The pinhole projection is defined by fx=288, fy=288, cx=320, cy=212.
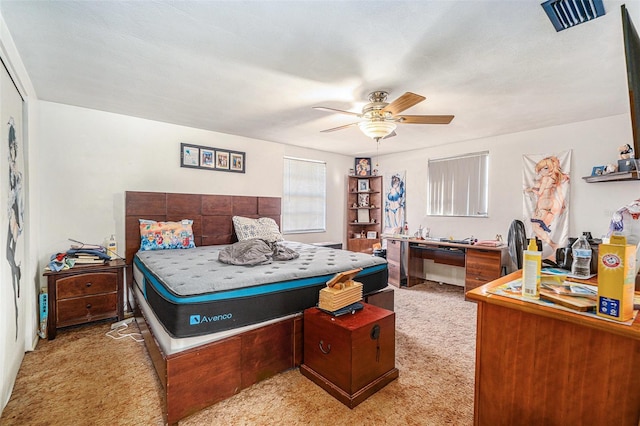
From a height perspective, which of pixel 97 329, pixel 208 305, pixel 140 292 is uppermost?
pixel 208 305

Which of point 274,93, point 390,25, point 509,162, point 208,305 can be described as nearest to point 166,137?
point 274,93

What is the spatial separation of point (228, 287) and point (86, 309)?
208cm

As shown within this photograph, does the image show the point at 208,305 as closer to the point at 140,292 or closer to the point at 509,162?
the point at 140,292

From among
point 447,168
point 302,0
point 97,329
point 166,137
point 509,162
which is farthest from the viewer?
point 447,168

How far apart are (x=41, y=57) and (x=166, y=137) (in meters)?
1.64

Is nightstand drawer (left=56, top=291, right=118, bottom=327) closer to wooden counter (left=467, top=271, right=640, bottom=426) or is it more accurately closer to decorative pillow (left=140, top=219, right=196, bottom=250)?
decorative pillow (left=140, top=219, right=196, bottom=250)

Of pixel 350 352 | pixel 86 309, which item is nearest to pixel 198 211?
pixel 86 309

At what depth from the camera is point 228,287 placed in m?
1.91

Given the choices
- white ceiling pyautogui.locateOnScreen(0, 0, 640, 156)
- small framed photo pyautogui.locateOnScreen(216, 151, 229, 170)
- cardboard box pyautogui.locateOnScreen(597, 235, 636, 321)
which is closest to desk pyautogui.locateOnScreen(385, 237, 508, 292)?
white ceiling pyautogui.locateOnScreen(0, 0, 640, 156)

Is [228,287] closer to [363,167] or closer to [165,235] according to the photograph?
[165,235]

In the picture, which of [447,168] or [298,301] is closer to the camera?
[298,301]

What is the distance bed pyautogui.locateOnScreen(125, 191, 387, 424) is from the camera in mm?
1707

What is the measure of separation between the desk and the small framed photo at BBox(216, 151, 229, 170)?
116 inches

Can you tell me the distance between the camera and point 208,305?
179cm
